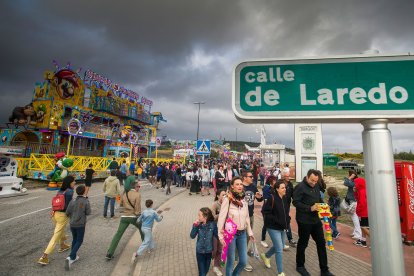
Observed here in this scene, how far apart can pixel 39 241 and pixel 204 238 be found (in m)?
4.66

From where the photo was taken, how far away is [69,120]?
60.4ft

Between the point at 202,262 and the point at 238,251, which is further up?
the point at 238,251

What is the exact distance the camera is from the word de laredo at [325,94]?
4.46 feet

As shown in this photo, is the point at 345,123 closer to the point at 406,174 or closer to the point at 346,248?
the point at 346,248

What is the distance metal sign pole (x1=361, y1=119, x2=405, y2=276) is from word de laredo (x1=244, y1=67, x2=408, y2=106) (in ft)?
0.50

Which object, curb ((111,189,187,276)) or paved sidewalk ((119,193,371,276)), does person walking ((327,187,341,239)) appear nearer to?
paved sidewalk ((119,193,371,276))

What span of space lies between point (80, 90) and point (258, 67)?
29519 millimetres

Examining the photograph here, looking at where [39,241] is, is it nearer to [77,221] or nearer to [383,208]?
[77,221]

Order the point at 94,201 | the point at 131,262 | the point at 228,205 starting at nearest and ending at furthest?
the point at 228,205 → the point at 131,262 → the point at 94,201

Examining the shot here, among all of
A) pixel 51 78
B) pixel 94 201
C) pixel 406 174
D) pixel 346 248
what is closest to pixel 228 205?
pixel 346 248

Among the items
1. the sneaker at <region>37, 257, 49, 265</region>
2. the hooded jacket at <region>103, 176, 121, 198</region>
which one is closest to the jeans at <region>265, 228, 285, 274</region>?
the sneaker at <region>37, 257, 49, 265</region>

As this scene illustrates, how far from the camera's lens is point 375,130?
1361 millimetres

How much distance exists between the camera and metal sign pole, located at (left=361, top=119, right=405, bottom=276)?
1226 mm

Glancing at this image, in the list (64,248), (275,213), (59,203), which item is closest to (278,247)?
(275,213)
